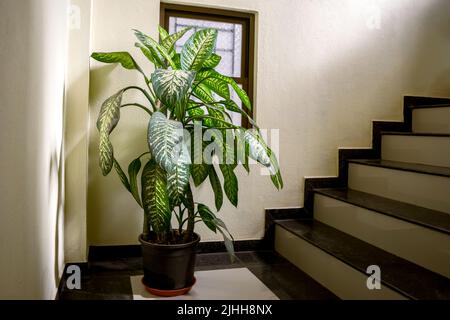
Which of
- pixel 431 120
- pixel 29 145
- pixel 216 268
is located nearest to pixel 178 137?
pixel 29 145

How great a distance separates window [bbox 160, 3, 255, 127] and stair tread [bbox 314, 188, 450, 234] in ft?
2.77

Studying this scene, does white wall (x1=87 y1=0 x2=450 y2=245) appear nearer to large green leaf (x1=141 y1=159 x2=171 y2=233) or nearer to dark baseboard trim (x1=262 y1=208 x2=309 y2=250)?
dark baseboard trim (x1=262 y1=208 x2=309 y2=250)

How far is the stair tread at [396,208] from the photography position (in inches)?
71.6

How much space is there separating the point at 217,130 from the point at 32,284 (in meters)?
1.07

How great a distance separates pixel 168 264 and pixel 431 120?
223 cm

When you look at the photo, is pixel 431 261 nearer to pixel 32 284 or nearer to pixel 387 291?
pixel 387 291

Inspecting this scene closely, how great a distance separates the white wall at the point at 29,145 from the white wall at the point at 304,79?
0.54 m

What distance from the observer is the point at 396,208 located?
2121 mm

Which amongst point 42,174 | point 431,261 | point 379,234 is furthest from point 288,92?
A: point 42,174

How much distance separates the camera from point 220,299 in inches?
74.6

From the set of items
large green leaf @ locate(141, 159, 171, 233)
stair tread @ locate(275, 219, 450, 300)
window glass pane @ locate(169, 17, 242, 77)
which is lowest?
stair tread @ locate(275, 219, 450, 300)

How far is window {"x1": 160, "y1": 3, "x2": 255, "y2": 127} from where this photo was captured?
2.57 metres

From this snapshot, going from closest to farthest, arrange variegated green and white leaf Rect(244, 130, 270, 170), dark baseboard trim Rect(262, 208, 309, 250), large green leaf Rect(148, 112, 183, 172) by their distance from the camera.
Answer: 1. large green leaf Rect(148, 112, 183, 172)
2. variegated green and white leaf Rect(244, 130, 270, 170)
3. dark baseboard trim Rect(262, 208, 309, 250)

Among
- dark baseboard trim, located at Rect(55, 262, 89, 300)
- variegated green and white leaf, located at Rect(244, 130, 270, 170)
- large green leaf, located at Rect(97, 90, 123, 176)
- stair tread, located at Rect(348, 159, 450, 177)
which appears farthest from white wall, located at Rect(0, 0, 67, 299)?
stair tread, located at Rect(348, 159, 450, 177)
